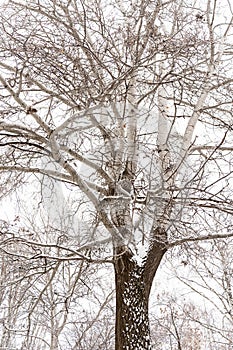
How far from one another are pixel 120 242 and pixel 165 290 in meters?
9.99

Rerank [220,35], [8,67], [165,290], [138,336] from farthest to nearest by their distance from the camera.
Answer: [165,290], [220,35], [8,67], [138,336]

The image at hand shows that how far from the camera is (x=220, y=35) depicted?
5.57 meters

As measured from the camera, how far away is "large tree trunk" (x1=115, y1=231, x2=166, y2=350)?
3.71 metres

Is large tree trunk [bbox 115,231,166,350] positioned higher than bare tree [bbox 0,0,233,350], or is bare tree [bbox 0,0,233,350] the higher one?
bare tree [bbox 0,0,233,350]

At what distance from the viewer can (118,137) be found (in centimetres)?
376

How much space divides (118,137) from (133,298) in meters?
1.47

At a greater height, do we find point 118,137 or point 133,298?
point 118,137

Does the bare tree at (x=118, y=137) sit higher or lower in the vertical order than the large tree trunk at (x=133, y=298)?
higher

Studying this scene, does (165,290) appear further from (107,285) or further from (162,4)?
(162,4)

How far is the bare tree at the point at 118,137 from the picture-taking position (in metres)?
3.62

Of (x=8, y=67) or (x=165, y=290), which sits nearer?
(x=8, y=67)

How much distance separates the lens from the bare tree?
3.62 meters

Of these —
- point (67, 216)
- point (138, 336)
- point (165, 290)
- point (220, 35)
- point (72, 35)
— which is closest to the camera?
point (138, 336)

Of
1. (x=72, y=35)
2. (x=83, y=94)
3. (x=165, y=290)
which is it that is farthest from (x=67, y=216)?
(x=165, y=290)
